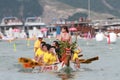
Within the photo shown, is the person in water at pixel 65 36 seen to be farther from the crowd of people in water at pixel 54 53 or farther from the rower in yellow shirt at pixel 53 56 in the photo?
the rower in yellow shirt at pixel 53 56

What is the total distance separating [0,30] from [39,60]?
133 meters

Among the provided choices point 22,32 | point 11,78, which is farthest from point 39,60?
point 22,32

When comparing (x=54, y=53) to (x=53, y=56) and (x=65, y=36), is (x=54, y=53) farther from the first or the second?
(x=65, y=36)

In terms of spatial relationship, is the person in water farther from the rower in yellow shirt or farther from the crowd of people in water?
the rower in yellow shirt

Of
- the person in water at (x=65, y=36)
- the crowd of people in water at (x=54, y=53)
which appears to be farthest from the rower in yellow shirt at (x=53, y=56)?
the person in water at (x=65, y=36)

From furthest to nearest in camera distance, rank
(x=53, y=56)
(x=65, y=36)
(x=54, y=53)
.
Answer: (x=53, y=56), (x=54, y=53), (x=65, y=36)

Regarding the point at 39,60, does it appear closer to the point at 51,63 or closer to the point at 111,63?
the point at 51,63

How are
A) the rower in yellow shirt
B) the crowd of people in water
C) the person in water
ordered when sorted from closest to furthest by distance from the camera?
the person in water < the crowd of people in water < the rower in yellow shirt

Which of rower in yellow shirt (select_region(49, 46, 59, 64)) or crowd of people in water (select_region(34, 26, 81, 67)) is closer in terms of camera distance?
crowd of people in water (select_region(34, 26, 81, 67))

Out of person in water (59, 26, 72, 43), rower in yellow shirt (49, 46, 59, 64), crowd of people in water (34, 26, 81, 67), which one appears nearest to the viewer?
person in water (59, 26, 72, 43)

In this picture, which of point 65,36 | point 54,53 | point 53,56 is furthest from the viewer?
point 53,56

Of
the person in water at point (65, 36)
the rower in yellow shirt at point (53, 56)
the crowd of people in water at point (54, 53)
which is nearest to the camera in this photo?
the person in water at point (65, 36)

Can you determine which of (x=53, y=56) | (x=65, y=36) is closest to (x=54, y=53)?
(x=53, y=56)

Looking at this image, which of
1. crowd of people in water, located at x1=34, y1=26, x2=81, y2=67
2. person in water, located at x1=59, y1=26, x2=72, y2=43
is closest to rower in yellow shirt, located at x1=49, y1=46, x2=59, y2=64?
crowd of people in water, located at x1=34, y1=26, x2=81, y2=67
